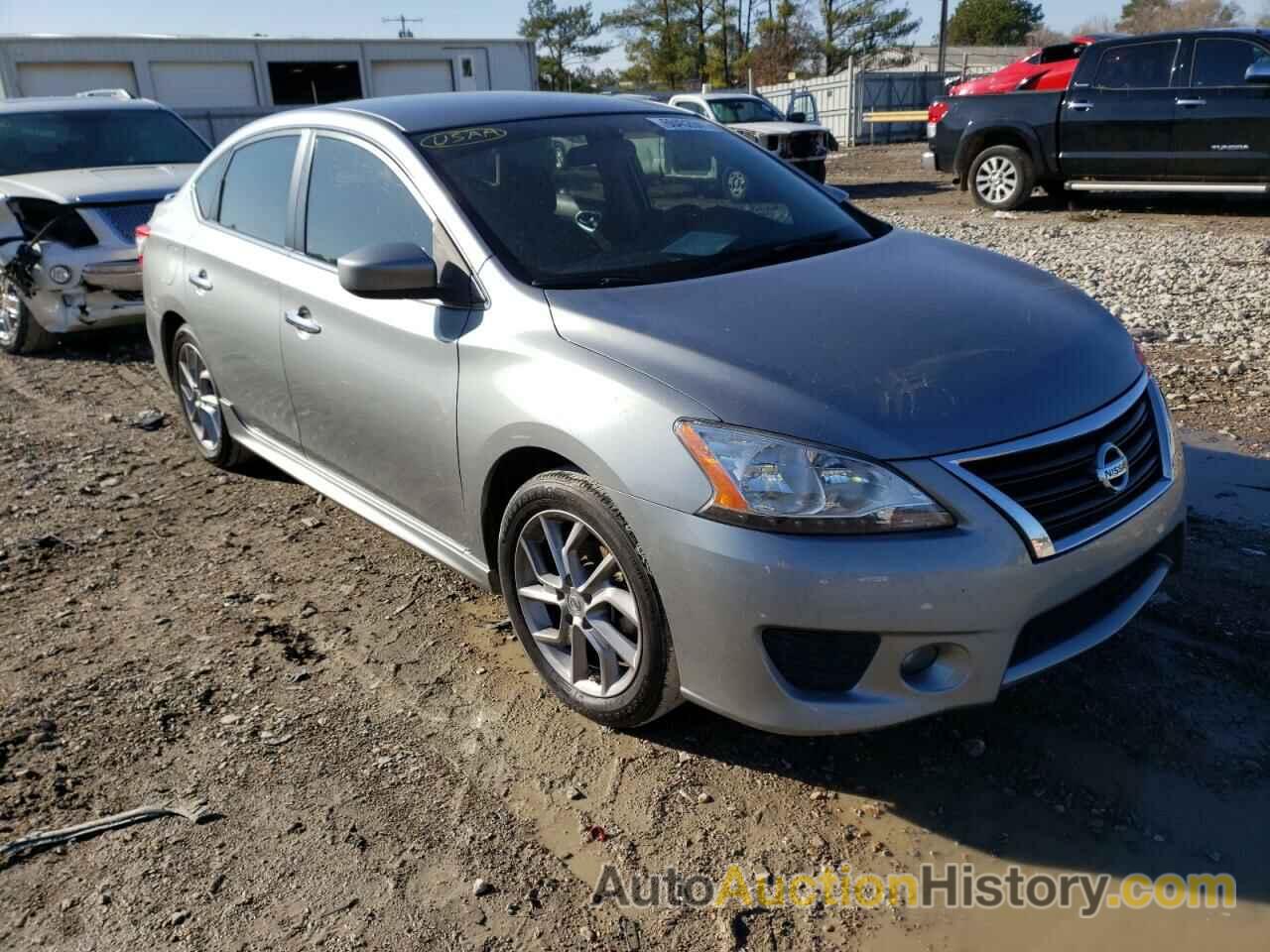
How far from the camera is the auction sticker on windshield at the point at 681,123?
4.05 m

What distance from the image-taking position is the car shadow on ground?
2498 mm

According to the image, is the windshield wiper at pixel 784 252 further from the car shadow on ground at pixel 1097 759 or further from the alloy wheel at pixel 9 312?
the alloy wheel at pixel 9 312

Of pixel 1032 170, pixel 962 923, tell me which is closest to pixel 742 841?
pixel 962 923

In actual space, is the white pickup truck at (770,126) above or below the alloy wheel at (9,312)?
above

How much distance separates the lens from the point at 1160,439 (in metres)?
2.92

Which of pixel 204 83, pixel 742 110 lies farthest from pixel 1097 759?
pixel 204 83

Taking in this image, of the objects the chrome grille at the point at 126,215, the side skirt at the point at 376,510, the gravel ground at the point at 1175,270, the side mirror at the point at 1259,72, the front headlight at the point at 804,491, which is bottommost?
the gravel ground at the point at 1175,270

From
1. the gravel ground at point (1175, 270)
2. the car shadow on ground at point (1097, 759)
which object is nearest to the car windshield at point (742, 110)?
the gravel ground at point (1175, 270)

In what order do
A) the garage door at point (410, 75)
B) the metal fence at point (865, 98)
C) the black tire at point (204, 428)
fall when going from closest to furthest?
the black tire at point (204, 428), the garage door at point (410, 75), the metal fence at point (865, 98)

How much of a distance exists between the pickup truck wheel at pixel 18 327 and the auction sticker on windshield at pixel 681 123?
19.3 feet

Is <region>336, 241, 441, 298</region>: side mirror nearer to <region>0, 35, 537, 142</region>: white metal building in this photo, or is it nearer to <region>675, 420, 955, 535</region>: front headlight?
<region>675, 420, 955, 535</region>: front headlight

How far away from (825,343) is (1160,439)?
103cm

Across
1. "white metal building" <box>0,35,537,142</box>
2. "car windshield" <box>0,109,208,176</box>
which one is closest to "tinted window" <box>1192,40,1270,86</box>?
"car windshield" <box>0,109,208,176</box>

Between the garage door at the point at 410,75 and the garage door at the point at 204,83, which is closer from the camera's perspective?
the garage door at the point at 204,83
